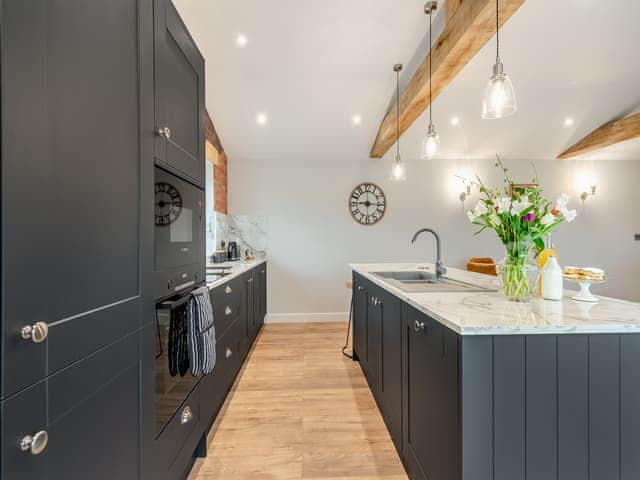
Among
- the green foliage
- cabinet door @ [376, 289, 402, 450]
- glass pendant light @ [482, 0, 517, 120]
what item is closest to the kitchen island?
the green foliage

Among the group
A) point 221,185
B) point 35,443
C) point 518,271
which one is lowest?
point 35,443

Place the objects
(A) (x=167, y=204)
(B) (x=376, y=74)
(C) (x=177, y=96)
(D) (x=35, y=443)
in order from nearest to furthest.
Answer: (D) (x=35, y=443) → (A) (x=167, y=204) → (C) (x=177, y=96) → (B) (x=376, y=74)

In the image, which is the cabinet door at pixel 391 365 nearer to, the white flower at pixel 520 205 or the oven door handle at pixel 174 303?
the white flower at pixel 520 205

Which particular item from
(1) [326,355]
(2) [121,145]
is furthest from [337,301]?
(2) [121,145]

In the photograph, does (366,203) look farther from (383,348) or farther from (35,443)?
(35,443)

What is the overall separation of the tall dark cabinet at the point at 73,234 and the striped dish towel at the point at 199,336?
0.33 meters

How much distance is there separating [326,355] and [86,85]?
3.09m

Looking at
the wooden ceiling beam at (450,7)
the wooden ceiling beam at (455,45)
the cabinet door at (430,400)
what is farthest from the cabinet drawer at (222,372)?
the wooden ceiling beam at (450,7)

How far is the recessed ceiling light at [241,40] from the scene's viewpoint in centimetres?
285

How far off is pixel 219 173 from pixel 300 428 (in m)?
3.38

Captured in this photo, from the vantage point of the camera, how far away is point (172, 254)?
1.34 meters

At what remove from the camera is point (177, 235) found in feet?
4.56

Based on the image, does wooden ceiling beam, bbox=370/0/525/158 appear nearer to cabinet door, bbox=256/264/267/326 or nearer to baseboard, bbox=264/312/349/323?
cabinet door, bbox=256/264/267/326

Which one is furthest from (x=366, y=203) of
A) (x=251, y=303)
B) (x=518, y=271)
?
(x=518, y=271)
